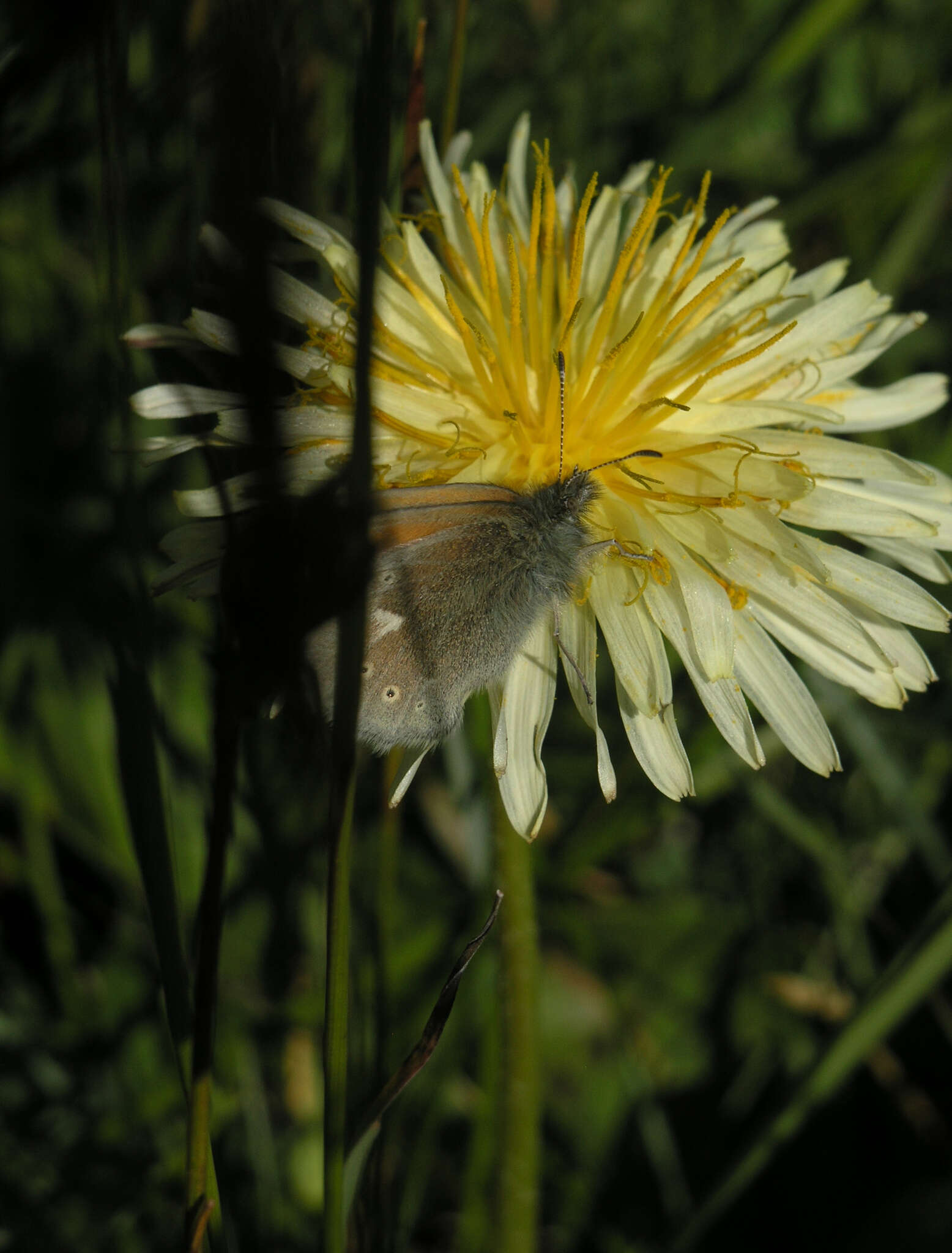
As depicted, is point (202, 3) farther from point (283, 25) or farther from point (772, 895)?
point (772, 895)

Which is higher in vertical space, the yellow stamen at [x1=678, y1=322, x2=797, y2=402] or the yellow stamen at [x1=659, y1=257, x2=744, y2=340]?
the yellow stamen at [x1=659, y1=257, x2=744, y2=340]

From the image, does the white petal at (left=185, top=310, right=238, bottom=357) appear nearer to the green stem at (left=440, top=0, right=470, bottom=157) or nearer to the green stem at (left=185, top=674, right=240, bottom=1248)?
the green stem at (left=440, top=0, right=470, bottom=157)

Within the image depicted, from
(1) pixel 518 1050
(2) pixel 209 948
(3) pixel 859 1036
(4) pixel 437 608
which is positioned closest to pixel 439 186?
(4) pixel 437 608

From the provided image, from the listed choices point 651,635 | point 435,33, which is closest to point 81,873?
point 651,635

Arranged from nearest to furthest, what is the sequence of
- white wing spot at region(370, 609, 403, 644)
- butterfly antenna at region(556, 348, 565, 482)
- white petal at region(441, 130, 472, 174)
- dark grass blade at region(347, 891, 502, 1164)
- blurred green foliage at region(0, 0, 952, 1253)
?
1. dark grass blade at region(347, 891, 502, 1164)
2. white wing spot at region(370, 609, 403, 644)
3. butterfly antenna at region(556, 348, 565, 482)
4. white petal at region(441, 130, 472, 174)
5. blurred green foliage at region(0, 0, 952, 1253)

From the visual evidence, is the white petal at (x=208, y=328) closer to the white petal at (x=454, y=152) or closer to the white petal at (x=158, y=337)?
the white petal at (x=158, y=337)

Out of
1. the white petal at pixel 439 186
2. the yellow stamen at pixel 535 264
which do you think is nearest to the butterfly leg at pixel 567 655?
the yellow stamen at pixel 535 264

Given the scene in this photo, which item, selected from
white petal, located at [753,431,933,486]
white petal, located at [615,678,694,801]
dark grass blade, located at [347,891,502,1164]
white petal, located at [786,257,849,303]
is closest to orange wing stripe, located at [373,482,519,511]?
white petal, located at [615,678,694,801]
